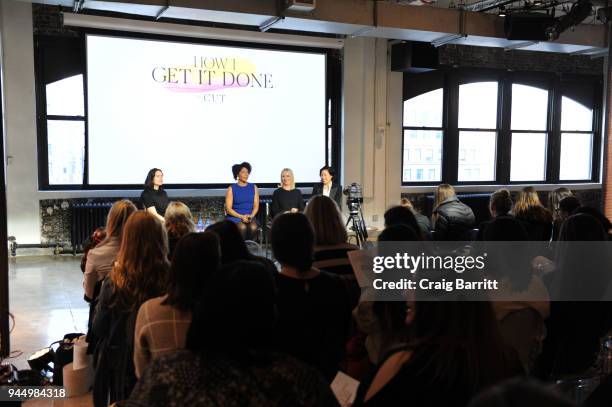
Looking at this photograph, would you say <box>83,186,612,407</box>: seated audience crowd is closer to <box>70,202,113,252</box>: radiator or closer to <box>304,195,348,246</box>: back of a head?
<box>304,195,348,246</box>: back of a head

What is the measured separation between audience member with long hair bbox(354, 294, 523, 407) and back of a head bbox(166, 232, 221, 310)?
76 cm

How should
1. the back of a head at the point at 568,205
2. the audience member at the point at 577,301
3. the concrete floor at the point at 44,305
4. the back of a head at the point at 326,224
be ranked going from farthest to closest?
the back of a head at the point at 568,205, the concrete floor at the point at 44,305, the back of a head at the point at 326,224, the audience member at the point at 577,301

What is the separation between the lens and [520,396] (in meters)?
0.67

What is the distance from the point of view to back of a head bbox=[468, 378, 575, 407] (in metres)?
0.67

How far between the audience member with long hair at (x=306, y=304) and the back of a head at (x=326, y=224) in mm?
728

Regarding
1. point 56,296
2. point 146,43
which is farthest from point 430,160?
point 56,296

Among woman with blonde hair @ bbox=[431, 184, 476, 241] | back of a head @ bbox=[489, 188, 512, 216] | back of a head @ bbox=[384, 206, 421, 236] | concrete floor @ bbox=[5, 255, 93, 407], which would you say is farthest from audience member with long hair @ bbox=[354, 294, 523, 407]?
woman with blonde hair @ bbox=[431, 184, 476, 241]

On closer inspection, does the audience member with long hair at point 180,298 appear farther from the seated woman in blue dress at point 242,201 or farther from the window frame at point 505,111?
the window frame at point 505,111

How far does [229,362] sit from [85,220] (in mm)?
7588

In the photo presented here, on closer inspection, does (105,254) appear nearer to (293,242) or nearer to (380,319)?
(293,242)

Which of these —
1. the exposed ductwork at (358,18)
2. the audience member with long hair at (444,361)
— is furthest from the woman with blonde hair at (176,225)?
the exposed ductwork at (358,18)

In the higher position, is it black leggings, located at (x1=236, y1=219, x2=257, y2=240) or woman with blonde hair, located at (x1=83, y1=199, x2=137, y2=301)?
woman with blonde hair, located at (x1=83, y1=199, x2=137, y2=301)

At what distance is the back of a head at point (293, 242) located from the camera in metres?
2.18

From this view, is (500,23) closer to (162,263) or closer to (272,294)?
(162,263)
